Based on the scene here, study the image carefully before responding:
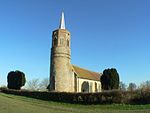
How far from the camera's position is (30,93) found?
53250 millimetres

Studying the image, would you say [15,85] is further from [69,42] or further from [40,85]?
[40,85]

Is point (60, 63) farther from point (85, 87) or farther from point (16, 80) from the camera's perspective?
point (85, 87)

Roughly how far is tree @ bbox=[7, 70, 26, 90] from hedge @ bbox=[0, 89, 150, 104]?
1377 centimetres

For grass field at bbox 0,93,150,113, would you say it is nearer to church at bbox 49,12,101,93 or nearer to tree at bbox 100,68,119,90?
church at bbox 49,12,101,93

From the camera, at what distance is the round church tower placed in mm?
56375

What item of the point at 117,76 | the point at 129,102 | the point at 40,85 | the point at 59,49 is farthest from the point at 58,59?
the point at 40,85

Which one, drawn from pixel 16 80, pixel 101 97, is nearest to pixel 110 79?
pixel 101 97

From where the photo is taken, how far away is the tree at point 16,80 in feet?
212

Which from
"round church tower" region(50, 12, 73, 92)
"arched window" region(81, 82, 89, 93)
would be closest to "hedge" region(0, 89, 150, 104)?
"round church tower" region(50, 12, 73, 92)

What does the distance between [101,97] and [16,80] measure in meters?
30.0

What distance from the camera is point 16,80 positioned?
2562 inches

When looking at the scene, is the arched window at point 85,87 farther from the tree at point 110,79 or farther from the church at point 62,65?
the tree at point 110,79

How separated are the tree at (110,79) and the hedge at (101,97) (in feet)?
45.3

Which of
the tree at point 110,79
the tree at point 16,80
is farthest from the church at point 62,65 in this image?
the tree at point 16,80
